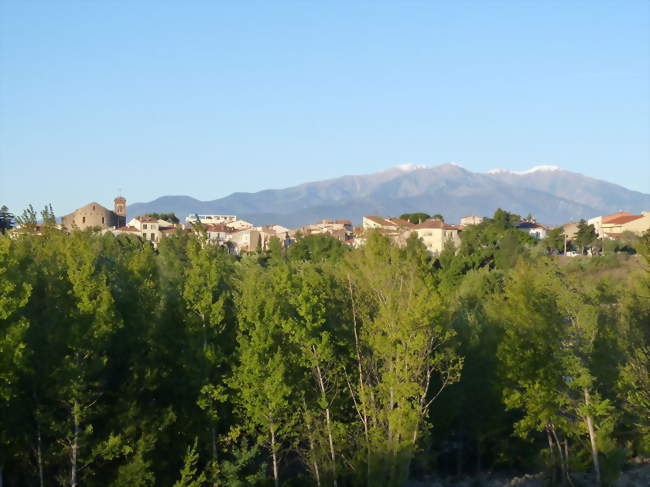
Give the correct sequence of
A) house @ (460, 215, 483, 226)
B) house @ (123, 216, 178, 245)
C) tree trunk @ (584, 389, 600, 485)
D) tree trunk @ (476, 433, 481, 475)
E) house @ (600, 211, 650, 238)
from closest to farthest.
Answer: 1. tree trunk @ (584, 389, 600, 485)
2. tree trunk @ (476, 433, 481, 475)
3. house @ (600, 211, 650, 238)
4. house @ (123, 216, 178, 245)
5. house @ (460, 215, 483, 226)

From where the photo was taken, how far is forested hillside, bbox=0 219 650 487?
767 inches

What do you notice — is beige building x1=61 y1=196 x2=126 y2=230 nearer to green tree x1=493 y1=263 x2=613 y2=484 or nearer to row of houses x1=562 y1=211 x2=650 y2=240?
row of houses x1=562 y1=211 x2=650 y2=240

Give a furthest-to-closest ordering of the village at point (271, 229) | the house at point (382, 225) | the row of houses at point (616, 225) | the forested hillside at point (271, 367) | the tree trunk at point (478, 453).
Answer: the row of houses at point (616, 225)
the village at point (271, 229)
the tree trunk at point (478, 453)
the house at point (382, 225)
the forested hillside at point (271, 367)

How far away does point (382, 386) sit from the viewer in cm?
2094

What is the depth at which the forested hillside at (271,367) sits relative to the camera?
63.9ft

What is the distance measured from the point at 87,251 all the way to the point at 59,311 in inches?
68.3

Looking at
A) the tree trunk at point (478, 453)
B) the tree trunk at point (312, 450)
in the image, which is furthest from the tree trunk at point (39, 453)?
the tree trunk at point (478, 453)

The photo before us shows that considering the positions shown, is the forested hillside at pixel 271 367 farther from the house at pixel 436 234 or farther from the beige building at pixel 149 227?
the beige building at pixel 149 227

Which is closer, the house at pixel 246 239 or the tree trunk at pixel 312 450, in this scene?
the tree trunk at pixel 312 450

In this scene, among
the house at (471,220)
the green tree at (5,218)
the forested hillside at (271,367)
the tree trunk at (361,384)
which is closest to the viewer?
the forested hillside at (271,367)

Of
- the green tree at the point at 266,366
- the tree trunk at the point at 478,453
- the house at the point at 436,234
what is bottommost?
the tree trunk at the point at 478,453

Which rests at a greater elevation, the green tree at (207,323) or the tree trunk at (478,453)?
the green tree at (207,323)

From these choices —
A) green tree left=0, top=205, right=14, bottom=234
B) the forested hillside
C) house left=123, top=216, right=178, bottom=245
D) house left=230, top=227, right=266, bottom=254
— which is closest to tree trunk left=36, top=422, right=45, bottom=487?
the forested hillside

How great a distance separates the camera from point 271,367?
21266 mm
